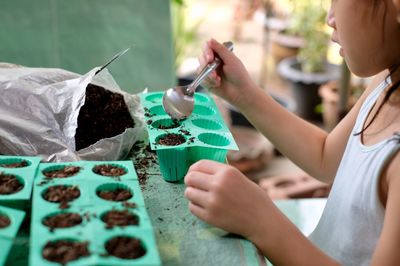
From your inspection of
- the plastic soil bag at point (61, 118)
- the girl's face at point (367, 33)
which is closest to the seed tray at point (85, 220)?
the plastic soil bag at point (61, 118)

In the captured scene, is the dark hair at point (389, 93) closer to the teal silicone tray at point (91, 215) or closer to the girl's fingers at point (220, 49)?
the girl's fingers at point (220, 49)

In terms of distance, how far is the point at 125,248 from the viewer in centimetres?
60

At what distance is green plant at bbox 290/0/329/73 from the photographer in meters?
2.82

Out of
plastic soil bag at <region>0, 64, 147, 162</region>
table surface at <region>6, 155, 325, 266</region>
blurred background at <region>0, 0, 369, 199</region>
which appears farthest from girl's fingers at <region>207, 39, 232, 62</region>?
blurred background at <region>0, 0, 369, 199</region>

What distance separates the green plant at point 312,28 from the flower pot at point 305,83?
0.09 m

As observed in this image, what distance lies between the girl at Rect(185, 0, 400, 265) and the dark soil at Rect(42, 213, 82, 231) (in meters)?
0.18

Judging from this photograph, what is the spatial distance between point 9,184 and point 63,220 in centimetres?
12

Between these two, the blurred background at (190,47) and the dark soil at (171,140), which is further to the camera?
the blurred background at (190,47)

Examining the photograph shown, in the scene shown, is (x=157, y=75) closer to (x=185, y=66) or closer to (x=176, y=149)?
(x=176, y=149)

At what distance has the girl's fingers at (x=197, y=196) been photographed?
0.74 m

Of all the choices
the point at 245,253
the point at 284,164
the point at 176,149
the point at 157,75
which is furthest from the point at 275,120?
the point at 284,164

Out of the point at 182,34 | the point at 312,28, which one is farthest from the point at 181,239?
the point at 312,28

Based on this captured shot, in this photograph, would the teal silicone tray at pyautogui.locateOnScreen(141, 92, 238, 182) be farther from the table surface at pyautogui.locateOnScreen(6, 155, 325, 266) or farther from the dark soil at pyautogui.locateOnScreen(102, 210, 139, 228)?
the dark soil at pyautogui.locateOnScreen(102, 210, 139, 228)

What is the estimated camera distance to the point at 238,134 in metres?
2.83
